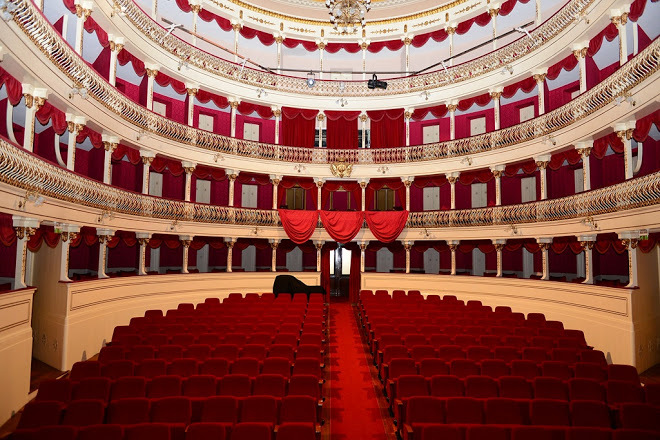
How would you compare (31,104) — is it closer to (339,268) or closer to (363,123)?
(363,123)

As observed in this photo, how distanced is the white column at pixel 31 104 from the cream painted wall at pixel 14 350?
127 inches

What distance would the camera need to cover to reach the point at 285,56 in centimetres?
2270

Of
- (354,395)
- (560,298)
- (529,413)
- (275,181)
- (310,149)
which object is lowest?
(354,395)

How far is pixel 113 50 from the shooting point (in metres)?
13.9

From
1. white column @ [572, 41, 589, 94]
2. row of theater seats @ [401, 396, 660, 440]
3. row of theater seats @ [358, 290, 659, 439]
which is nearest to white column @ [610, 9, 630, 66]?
white column @ [572, 41, 589, 94]

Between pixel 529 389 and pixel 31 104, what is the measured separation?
1108 centimetres

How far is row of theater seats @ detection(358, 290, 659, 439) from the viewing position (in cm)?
537

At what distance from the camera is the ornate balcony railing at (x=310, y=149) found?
926 centimetres

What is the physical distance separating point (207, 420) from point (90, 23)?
40.3 feet

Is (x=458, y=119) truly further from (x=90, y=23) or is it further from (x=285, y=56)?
(x=90, y=23)

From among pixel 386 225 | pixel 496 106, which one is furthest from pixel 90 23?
pixel 496 106

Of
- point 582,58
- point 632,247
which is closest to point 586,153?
point 582,58

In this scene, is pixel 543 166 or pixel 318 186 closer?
pixel 543 166

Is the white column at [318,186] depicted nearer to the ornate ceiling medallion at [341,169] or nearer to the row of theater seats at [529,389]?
the ornate ceiling medallion at [341,169]
